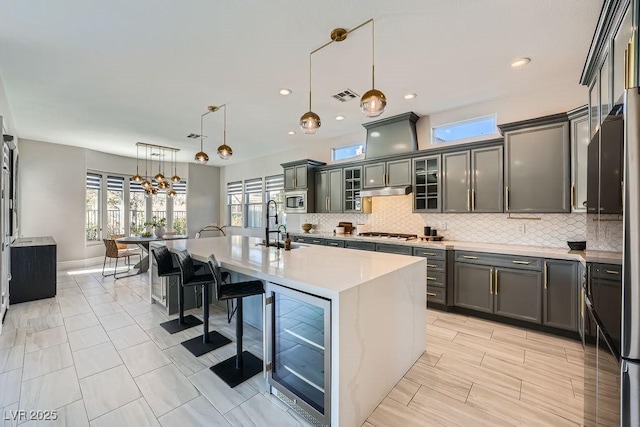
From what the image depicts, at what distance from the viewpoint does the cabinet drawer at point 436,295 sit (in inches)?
146

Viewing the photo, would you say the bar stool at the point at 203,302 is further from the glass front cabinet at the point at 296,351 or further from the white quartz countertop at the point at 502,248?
the white quartz countertop at the point at 502,248

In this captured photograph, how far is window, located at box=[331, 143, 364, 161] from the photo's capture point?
547cm

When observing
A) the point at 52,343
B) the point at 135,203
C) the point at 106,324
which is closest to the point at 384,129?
the point at 106,324

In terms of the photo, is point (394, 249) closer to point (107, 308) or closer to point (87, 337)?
point (87, 337)

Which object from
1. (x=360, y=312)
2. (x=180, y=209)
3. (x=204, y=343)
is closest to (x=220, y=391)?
(x=204, y=343)

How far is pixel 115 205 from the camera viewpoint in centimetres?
747

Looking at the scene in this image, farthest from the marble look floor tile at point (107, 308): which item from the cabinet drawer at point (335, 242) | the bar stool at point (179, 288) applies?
the cabinet drawer at point (335, 242)

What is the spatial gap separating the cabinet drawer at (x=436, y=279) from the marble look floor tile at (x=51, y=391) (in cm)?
385

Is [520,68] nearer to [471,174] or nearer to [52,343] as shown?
[471,174]

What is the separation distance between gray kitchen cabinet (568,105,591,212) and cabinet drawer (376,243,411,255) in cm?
192

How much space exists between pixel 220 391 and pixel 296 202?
4288mm

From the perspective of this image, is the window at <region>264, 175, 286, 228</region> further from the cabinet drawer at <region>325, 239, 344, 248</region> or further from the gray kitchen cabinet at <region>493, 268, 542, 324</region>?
the gray kitchen cabinet at <region>493, 268, 542, 324</region>

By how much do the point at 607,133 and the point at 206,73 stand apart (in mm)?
3467

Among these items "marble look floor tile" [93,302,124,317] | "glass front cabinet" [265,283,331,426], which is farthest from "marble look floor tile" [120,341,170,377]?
"marble look floor tile" [93,302,124,317]
